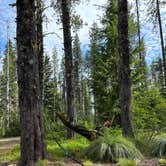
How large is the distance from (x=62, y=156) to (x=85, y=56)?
43.8 meters

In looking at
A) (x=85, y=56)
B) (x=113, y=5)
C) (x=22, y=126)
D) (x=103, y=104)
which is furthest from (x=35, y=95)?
(x=85, y=56)

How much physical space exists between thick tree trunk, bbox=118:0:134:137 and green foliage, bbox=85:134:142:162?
1.49 meters

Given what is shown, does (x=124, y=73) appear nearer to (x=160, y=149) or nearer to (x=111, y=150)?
(x=160, y=149)

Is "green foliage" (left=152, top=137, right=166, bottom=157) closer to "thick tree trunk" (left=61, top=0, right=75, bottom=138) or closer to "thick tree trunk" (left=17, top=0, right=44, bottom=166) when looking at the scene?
"thick tree trunk" (left=17, top=0, right=44, bottom=166)

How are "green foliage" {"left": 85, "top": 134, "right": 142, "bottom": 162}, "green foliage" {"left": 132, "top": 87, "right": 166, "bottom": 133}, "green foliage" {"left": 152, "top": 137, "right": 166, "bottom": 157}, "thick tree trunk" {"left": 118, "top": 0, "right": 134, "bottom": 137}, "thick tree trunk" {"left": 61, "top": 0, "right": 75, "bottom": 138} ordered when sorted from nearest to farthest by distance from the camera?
"green foliage" {"left": 85, "top": 134, "right": 142, "bottom": 162}, "green foliage" {"left": 152, "top": 137, "right": 166, "bottom": 157}, "thick tree trunk" {"left": 118, "top": 0, "right": 134, "bottom": 137}, "thick tree trunk" {"left": 61, "top": 0, "right": 75, "bottom": 138}, "green foliage" {"left": 132, "top": 87, "right": 166, "bottom": 133}

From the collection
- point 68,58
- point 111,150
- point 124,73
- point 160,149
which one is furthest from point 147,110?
point 111,150

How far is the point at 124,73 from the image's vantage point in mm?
8789

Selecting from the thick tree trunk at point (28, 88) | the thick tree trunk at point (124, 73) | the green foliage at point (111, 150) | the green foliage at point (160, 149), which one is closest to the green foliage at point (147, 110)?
the thick tree trunk at point (124, 73)

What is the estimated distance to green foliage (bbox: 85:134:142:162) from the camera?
21.8ft

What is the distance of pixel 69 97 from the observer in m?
13.0

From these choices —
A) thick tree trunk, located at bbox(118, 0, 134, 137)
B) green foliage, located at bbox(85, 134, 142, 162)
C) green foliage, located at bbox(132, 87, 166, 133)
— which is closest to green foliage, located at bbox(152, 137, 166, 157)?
green foliage, located at bbox(85, 134, 142, 162)

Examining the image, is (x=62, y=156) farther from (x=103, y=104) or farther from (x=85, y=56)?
(x=85, y=56)

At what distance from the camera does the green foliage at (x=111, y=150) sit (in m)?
6.66

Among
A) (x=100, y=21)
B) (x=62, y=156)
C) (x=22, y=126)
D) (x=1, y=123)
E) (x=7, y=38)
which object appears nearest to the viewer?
(x=22, y=126)
